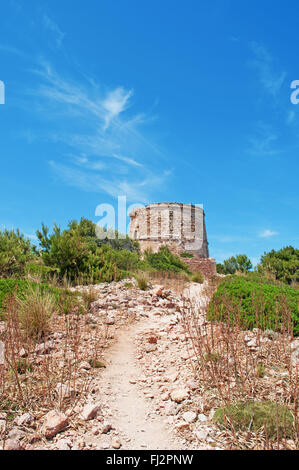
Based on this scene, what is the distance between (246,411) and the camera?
11.2ft

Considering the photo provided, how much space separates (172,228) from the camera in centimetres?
3666

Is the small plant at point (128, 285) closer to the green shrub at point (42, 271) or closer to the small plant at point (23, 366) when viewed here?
the green shrub at point (42, 271)

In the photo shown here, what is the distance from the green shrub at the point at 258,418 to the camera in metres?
3.17

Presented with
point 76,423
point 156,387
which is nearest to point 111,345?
point 156,387

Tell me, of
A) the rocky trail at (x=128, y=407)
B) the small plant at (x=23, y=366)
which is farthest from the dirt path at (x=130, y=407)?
the small plant at (x=23, y=366)

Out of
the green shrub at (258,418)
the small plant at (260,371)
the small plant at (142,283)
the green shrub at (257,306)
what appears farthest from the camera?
the small plant at (142,283)

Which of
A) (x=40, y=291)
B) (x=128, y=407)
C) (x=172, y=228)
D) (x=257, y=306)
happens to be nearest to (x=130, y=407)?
(x=128, y=407)

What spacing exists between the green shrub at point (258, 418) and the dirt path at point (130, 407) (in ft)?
1.86

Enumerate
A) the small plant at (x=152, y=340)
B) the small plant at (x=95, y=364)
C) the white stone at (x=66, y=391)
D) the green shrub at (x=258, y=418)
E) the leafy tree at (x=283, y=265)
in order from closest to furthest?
1. the green shrub at (x=258, y=418)
2. the white stone at (x=66, y=391)
3. the small plant at (x=95, y=364)
4. the small plant at (x=152, y=340)
5. the leafy tree at (x=283, y=265)

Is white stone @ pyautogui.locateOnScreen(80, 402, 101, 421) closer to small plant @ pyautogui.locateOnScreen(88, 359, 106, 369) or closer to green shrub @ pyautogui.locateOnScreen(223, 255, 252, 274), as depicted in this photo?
small plant @ pyautogui.locateOnScreen(88, 359, 106, 369)

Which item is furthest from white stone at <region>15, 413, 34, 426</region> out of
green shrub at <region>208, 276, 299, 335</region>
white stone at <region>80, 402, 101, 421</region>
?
green shrub at <region>208, 276, 299, 335</region>

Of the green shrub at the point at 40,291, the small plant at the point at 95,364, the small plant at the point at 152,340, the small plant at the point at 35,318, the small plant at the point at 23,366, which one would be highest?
the green shrub at the point at 40,291

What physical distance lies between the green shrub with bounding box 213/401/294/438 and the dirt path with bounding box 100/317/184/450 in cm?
57
